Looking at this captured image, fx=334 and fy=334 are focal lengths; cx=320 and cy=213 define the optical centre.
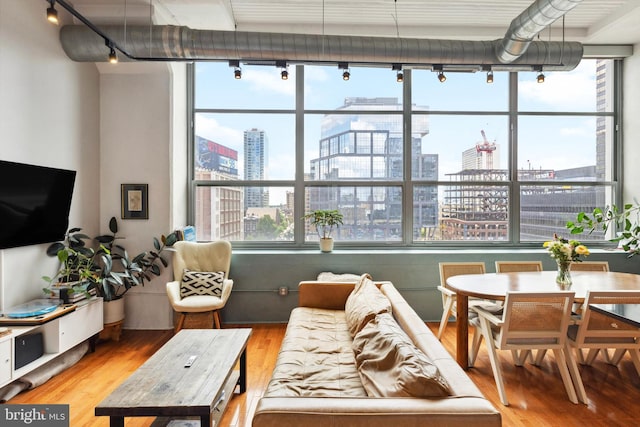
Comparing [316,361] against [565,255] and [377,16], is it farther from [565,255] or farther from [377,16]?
[377,16]

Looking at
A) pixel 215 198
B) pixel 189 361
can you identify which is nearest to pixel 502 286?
pixel 189 361

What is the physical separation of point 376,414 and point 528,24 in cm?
373

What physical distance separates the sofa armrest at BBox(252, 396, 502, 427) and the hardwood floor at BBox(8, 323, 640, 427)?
1.22 metres

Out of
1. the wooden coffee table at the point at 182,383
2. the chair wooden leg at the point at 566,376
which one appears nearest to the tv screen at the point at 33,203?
the wooden coffee table at the point at 182,383

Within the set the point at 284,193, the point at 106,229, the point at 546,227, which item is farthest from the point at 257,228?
the point at 546,227

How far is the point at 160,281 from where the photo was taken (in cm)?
414

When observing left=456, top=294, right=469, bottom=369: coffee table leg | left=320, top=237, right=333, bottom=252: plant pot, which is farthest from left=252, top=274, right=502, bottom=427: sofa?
left=320, top=237, right=333, bottom=252: plant pot

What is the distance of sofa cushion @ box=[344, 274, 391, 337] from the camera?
8.09 feet

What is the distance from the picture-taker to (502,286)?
303 cm

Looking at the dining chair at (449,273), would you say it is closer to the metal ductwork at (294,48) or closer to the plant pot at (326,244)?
the plant pot at (326,244)

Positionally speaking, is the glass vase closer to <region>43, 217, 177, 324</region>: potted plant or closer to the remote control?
the remote control

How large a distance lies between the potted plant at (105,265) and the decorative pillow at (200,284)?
349 mm

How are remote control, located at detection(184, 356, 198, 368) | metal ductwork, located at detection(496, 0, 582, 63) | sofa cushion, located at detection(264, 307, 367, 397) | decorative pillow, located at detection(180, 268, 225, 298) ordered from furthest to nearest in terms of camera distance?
decorative pillow, located at detection(180, 268, 225, 298) < metal ductwork, located at detection(496, 0, 582, 63) < remote control, located at detection(184, 356, 198, 368) < sofa cushion, located at detection(264, 307, 367, 397)

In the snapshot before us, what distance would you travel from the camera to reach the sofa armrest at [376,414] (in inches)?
50.9
